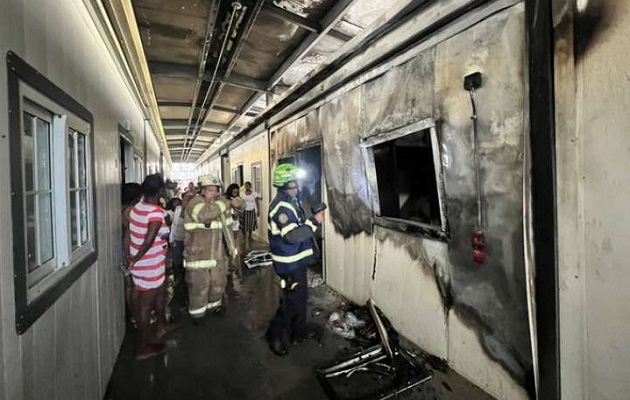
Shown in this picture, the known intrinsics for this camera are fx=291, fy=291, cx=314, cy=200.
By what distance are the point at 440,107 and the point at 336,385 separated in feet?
8.42

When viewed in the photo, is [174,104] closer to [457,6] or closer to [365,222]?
[365,222]

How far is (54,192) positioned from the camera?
1.67 m

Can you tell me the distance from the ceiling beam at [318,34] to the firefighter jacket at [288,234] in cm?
249

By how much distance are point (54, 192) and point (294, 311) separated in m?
2.35

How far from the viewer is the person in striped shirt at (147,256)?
288 centimetres

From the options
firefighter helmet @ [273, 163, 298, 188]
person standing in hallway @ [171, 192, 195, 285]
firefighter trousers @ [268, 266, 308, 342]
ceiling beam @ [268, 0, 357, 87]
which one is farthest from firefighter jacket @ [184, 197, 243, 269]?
ceiling beam @ [268, 0, 357, 87]

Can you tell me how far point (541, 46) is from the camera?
1.74 metres

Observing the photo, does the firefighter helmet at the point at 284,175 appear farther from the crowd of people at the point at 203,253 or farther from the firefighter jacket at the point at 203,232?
the firefighter jacket at the point at 203,232

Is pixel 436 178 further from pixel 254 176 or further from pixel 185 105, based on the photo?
pixel 185 105

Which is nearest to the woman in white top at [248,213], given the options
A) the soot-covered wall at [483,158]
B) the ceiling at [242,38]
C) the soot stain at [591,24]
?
the ceiling at [242,38]

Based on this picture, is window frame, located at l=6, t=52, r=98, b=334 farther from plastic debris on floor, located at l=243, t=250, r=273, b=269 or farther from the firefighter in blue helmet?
plastic debris on floor, located at l=243, t=250, r=273, b=269

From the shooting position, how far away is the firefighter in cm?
361

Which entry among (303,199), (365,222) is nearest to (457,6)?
(365,222)

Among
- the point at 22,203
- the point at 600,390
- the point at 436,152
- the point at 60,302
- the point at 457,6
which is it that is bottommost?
the point at 600,390
